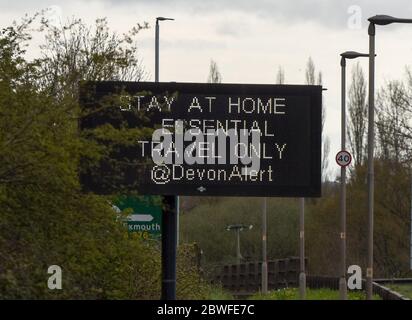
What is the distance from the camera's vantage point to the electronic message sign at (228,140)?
1786 cm

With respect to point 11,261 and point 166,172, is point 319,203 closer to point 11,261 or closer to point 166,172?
point 166,172

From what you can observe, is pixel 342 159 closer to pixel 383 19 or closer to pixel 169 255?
pixel 383 19

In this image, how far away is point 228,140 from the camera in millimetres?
17984

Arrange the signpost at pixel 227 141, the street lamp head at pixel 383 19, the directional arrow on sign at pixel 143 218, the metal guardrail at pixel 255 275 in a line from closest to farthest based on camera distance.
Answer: the signpost at pixel 227 141 < the directional arrow on sign at pixel 143 218 < the street lamp head at pixel 383 19 < the metal guardrail at pixel 255 275

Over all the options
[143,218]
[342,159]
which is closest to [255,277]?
[342,159]

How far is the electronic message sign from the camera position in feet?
58.6

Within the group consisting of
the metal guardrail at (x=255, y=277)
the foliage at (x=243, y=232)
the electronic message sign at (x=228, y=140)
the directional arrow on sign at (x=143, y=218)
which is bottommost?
the metal guardrail at (x=255, y=277)

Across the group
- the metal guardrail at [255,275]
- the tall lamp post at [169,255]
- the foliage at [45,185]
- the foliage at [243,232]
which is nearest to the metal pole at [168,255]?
the tall lamp post at [169,255]

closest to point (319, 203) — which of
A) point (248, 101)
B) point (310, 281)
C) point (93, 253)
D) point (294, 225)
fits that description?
point (294, 225)

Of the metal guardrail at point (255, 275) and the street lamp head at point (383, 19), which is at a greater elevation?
the street lamp head at point (383, 19)

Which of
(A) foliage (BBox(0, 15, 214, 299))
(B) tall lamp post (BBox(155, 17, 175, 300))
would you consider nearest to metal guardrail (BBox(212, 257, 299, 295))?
(B) tall lamp post (BBox(155, 17, 175, 300))

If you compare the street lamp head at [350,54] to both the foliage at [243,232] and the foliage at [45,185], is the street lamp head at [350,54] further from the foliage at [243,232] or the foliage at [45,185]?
the foliage at [243,232]

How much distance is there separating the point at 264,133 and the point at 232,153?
0.59 m

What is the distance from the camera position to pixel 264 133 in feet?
59.9
